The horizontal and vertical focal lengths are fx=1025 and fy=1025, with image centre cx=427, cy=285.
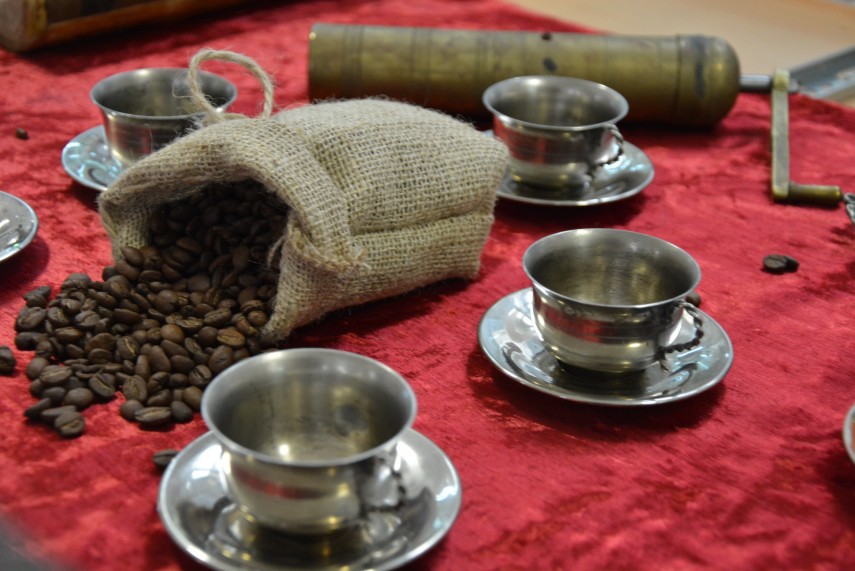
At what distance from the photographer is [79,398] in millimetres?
1394

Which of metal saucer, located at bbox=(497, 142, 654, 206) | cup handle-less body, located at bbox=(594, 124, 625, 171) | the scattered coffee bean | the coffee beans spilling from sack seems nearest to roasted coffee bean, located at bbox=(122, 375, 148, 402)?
the coffee beans spilling from sack

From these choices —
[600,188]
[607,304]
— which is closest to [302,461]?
[607,304]

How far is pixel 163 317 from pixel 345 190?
33 centimetres

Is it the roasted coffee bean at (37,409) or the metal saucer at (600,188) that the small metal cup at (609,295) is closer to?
the metal saucer at (600,188)

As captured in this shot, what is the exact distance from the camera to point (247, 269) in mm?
1606

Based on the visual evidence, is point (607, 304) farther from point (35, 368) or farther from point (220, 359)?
point (35, 368)

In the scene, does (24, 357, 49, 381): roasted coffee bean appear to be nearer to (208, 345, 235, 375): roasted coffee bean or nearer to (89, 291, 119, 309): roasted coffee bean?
Answer: (89, 291, 119, 309): roasted coffee bean

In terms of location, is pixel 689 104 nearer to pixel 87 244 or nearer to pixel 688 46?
pixel 688 46

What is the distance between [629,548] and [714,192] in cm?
120

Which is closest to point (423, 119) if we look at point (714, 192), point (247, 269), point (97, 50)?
point (247, 269)

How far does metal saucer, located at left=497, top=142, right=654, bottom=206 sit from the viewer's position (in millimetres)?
2014

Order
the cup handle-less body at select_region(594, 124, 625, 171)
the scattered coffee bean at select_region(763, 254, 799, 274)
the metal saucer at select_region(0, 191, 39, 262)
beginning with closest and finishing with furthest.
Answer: the metal saucer at select_region(0, 191, 39, 262), the scattered coffee bean at select_region(763, 254, 799, 274), the cup handle-less body at select_region(594, 124, 625, 171)

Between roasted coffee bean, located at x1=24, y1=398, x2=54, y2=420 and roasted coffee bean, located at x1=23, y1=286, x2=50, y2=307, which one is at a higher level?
roasted coffee bean, located at x1=23, y1=286, x2=50, y2=307

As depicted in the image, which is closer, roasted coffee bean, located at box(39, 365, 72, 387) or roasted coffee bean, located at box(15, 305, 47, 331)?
roasted coffee bean, located at box(39, 365, 72, 387)
